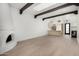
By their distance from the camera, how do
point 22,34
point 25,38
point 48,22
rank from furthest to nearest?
point 48,22
point 25,38
point 22,34

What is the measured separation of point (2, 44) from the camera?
2.81m

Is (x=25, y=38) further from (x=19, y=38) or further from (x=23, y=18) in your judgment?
(x=23, y=18)

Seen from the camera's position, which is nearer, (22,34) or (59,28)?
(22,34)

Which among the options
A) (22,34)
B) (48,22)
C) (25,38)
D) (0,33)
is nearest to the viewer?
(0,33)

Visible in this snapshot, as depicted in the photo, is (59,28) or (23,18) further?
(59,28)

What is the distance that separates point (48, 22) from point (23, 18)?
491 centimetres

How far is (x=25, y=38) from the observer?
17.8 ft

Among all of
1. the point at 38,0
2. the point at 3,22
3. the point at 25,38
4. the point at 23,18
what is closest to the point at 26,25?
the point at 23,18

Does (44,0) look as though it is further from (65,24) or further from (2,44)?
(65,24)

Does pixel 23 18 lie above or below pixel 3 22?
above

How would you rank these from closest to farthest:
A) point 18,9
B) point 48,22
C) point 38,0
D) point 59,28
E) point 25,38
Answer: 1. point 38,0
2. point 18,9
3. point 25,38
4. point 59,28
5. point 48,22

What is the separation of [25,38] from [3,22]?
280cm

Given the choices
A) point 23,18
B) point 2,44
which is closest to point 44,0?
point 2,44

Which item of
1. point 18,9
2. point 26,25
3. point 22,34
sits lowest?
point 22,34
